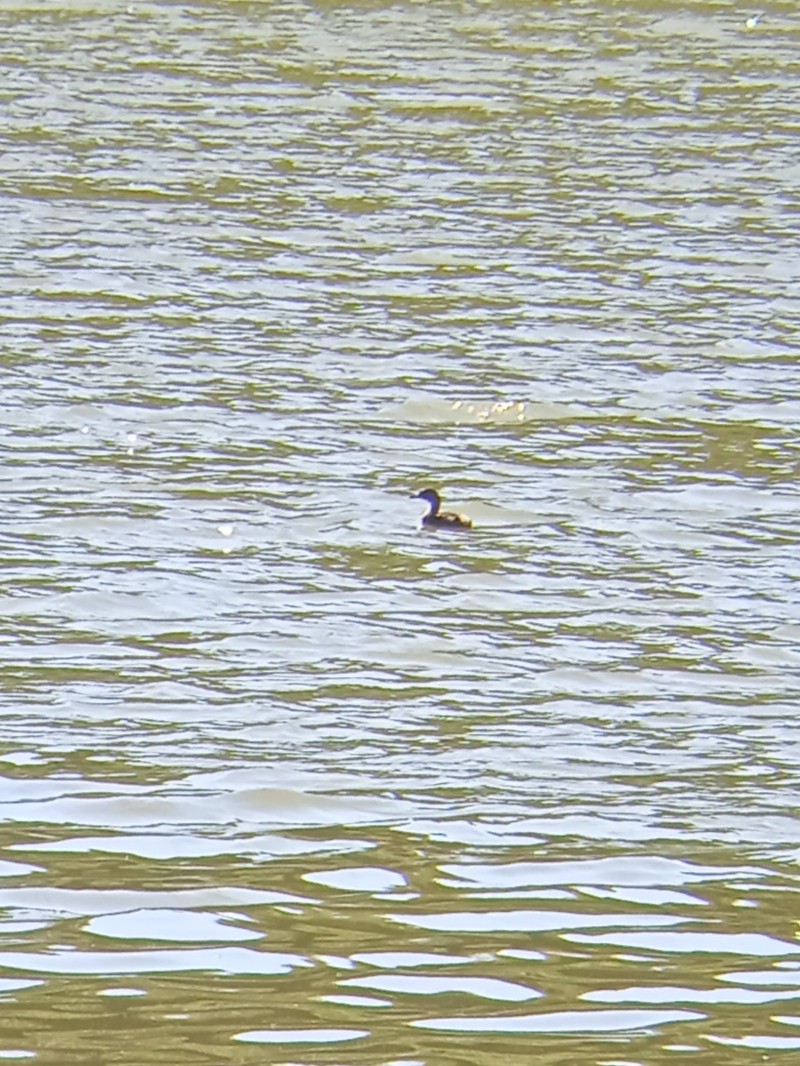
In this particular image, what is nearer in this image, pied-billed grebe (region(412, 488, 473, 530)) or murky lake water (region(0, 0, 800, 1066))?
murky lake water (region(0, 0, 800, 1066))

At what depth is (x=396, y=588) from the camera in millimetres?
11758

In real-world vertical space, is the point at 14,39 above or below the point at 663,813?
above

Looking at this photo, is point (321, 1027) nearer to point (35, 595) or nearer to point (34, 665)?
point (34, 665)

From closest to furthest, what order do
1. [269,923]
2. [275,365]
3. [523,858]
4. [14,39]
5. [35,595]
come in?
[269,923] → [523,858] → [35,595] → [275,365] → [14,39]

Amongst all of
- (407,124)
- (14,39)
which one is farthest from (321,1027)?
(14,39)

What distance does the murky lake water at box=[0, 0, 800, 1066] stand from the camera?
23.4 ft

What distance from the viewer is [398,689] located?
1003cm

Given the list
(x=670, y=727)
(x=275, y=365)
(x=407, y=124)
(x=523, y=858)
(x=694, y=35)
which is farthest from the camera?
(x=694, y=35)

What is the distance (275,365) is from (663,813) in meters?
8.19

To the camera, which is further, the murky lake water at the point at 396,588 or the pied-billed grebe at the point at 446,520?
the pied-billed grebe at the point at 446,520

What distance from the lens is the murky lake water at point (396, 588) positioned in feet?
23.4

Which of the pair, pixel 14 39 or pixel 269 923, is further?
pixel 14 39

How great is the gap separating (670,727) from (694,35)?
23.4 meters

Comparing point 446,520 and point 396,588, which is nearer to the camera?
point 396,588
